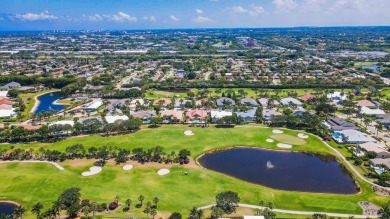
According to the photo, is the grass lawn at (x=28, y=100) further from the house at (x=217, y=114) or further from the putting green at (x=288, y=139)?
the putting green at (x=288, y=139)

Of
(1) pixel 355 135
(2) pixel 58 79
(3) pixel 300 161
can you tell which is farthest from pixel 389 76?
(2) pixel 58 79

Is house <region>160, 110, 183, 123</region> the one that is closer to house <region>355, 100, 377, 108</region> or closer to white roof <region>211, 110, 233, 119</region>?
white roof <region>211, 110, 233, 119</region>

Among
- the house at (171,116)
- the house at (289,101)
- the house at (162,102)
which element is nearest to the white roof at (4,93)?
the house at (162,102)

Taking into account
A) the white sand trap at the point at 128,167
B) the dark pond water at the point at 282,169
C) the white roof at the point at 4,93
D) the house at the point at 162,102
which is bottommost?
the dark pond water at the point at 282,169

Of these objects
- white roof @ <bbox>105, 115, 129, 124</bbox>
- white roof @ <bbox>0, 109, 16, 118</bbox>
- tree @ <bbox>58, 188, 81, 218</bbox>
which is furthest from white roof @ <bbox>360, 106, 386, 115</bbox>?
white roof @ <bbox>0, 109, 16, 118</bbox>

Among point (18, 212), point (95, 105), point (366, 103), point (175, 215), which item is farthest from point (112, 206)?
point (366, 103)

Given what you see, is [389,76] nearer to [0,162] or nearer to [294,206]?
[294,206]
